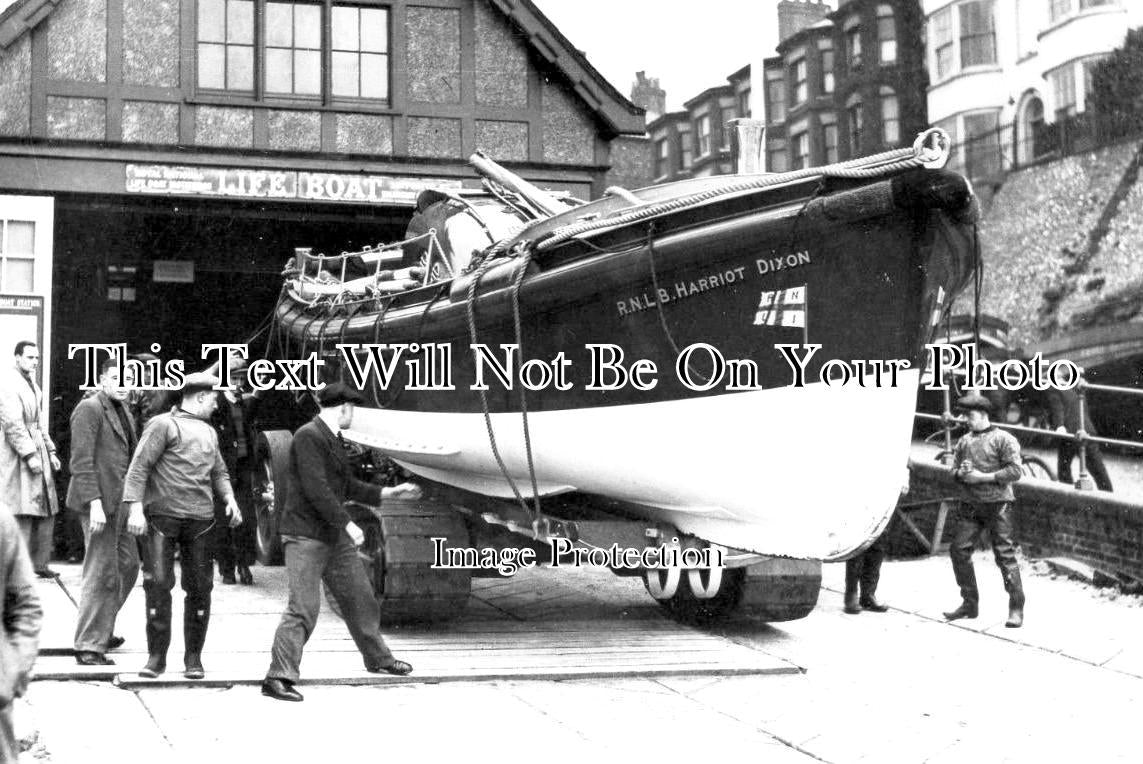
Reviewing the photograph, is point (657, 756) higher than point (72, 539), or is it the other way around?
point (72, 539)

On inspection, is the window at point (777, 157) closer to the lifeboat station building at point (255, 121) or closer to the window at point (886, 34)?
the window at point (886, 34)

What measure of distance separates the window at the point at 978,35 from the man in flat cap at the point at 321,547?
1381cm

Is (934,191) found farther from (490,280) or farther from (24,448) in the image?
(24,448)

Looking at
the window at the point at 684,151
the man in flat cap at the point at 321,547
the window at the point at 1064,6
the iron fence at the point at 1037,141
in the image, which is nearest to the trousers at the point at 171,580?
the man in flat cap at the point at 321,547

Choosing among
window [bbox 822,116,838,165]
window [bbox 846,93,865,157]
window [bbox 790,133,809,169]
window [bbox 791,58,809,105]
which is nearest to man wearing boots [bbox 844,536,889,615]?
window [bbox 846,93,865,157]

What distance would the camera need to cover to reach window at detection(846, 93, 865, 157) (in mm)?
21659

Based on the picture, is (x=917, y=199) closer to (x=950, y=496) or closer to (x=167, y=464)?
(x=167, y=464)

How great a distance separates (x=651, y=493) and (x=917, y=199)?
2305mm

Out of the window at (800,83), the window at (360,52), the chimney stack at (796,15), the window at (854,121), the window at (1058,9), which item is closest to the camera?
the window at (360,52)

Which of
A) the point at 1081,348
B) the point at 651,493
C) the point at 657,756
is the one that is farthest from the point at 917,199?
the point at 1081,348

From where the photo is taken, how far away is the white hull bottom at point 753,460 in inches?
283

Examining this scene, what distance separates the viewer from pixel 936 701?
24.9 feet

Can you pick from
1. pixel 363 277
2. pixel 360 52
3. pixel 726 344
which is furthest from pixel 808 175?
pixel 360 52

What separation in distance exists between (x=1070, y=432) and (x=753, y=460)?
334 inches
